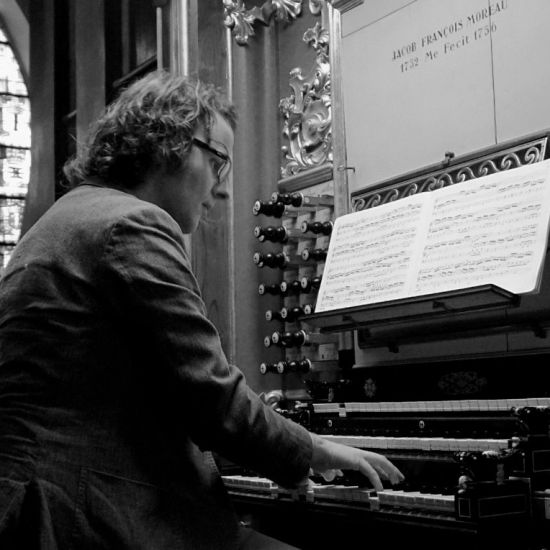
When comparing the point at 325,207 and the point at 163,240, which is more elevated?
the point at 325,207

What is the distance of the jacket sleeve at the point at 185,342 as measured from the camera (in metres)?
1.83

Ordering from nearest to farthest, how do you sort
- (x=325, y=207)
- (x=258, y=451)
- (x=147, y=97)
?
(x=258, y=451) < (x=147, y=97) < (x=325, y=207)

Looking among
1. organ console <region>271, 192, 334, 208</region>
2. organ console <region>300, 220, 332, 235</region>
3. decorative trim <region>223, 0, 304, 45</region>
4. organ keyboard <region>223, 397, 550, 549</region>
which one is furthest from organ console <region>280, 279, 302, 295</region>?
decorative trim <region>223, 0, 304, 45</region>

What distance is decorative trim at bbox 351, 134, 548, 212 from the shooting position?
10.8ft

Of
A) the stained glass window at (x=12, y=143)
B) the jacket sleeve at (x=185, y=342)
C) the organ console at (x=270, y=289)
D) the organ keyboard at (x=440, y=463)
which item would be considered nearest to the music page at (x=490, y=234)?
the organ keyboard at (x=440, y=463)

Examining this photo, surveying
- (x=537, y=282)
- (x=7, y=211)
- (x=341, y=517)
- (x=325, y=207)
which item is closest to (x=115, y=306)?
(x=341, y=517)

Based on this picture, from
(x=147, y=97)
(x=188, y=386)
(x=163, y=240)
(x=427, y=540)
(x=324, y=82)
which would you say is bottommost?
(x=427, y=540)

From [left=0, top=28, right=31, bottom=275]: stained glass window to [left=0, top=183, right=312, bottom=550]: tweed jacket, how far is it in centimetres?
611

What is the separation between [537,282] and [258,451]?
121cm

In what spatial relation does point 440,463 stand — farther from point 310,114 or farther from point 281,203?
point 310,114

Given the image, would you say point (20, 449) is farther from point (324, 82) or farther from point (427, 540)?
point (324, 82)

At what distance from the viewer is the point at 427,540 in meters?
2.91

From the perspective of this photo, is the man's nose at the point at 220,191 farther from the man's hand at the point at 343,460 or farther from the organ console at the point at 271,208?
the organ console at the point at 271,208

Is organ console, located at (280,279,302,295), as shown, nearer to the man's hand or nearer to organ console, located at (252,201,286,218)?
organ console, located at (252,201,286,218)
